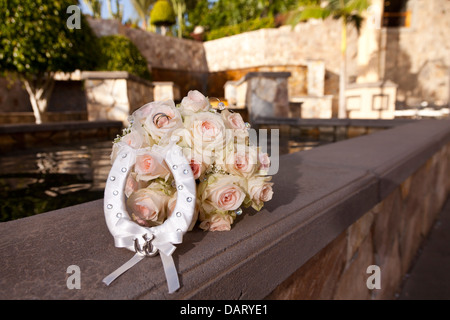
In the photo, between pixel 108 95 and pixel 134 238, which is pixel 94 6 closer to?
pixel 108 95

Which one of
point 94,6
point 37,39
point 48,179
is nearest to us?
point 48,179

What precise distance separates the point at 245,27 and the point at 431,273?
18.1m

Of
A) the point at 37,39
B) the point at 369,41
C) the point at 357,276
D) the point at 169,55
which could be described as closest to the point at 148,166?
the point at 357,276

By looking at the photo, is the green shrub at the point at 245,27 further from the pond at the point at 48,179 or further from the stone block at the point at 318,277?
the stone block at the point at 318,277

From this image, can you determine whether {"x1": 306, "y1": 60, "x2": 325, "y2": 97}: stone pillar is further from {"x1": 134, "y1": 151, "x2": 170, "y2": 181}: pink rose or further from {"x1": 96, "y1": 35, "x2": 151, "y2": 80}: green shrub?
{"x1": 134, "y1": 151, "x2": 170, "y2": 181}: pink rose

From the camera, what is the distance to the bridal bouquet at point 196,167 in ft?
2.61

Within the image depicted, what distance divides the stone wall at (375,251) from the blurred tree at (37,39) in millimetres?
8032

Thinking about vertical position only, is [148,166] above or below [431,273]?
above

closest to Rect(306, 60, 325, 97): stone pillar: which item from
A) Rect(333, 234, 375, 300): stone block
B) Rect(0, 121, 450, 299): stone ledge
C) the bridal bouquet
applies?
Rect(333, 234, 375, 300): stone block

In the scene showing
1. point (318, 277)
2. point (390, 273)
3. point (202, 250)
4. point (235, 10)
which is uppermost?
point (235, 10)

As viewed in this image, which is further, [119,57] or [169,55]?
[169,55]

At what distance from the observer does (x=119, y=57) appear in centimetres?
978
